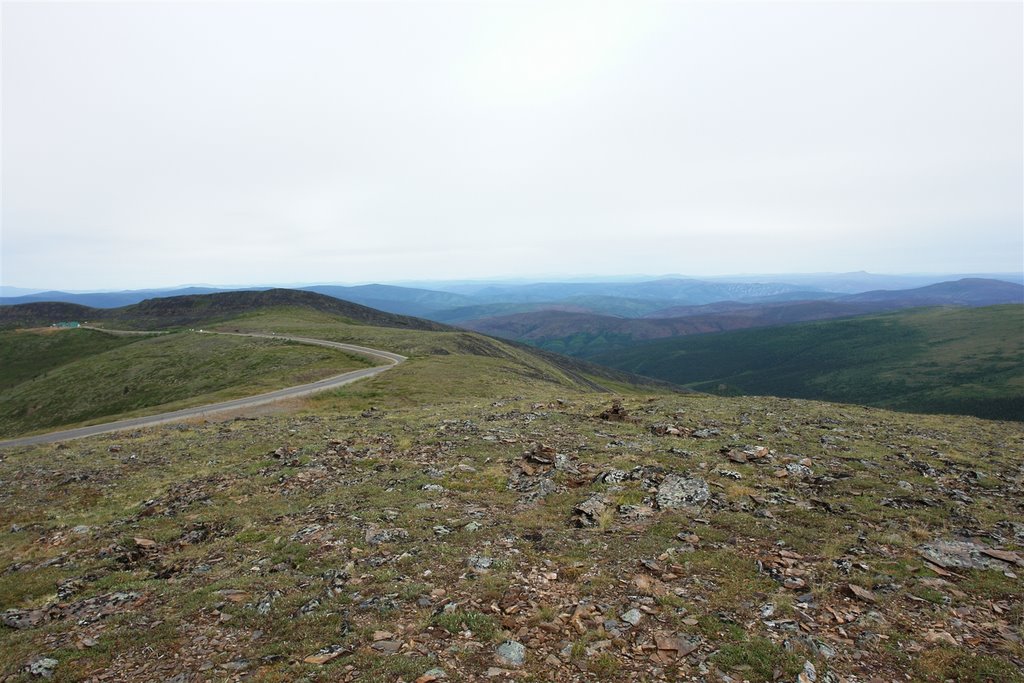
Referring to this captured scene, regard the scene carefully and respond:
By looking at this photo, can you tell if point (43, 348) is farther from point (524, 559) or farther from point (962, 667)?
point (962, 667)

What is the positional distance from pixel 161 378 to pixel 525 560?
71.2 m

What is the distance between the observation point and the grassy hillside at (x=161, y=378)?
184ft

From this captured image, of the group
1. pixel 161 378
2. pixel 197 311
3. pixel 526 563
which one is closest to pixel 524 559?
pixel 526 563

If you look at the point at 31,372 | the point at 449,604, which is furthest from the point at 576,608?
the point at 31,372

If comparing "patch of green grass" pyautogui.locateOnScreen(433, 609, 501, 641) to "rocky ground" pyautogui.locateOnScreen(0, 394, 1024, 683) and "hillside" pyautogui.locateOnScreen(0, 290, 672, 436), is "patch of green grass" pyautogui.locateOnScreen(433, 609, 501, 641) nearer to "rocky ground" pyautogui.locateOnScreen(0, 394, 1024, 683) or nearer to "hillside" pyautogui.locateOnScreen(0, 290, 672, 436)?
"rocky ground" pyautogui.locateOnScreen(0, 394, 1024, 683)

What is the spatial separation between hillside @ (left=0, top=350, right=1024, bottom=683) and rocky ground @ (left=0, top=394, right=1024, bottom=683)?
69 mm

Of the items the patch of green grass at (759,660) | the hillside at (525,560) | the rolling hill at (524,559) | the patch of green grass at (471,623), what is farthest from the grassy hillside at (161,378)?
the patch of green grass at (759,660)

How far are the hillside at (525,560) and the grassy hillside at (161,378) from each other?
32552 millimetres

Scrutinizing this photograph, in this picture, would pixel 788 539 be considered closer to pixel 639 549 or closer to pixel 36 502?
pixel 639 549

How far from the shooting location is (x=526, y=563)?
469 inches

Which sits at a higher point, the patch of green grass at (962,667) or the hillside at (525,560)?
the patch of green grass at (962,667)

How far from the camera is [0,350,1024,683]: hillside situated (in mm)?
8656

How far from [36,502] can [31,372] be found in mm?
103291

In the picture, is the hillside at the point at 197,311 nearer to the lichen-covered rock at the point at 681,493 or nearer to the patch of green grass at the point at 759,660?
the lichen-covered rock at the point at 681,493
